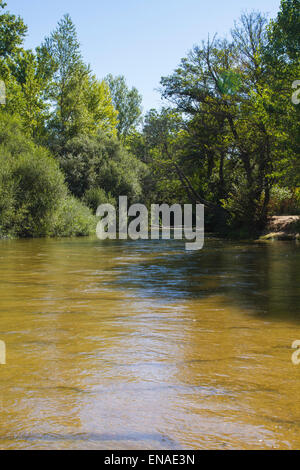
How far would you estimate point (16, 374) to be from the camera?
4.18 metres

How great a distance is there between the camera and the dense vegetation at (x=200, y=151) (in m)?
22.0

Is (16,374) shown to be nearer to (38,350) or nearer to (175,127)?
(38,350)

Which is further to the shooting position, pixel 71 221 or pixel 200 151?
pixel 200 151

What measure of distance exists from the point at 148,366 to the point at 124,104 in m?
68.1

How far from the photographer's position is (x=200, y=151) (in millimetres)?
34156

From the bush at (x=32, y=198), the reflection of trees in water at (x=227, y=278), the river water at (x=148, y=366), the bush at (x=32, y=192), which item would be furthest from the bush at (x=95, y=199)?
the river water at (x=148, y=366)

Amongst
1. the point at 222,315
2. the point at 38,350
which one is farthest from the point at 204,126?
the point at 38,350

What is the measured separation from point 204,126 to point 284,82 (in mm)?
8766

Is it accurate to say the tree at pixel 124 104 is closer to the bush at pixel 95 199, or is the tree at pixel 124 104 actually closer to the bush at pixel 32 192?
the bush at pixel 95 199

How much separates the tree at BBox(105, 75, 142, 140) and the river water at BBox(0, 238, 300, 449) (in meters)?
61.8

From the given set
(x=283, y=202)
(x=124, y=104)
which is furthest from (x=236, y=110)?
(x=124, y=104)

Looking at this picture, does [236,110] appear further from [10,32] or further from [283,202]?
[10,32]

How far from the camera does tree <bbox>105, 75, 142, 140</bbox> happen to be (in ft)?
228

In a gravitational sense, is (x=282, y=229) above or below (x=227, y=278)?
above
